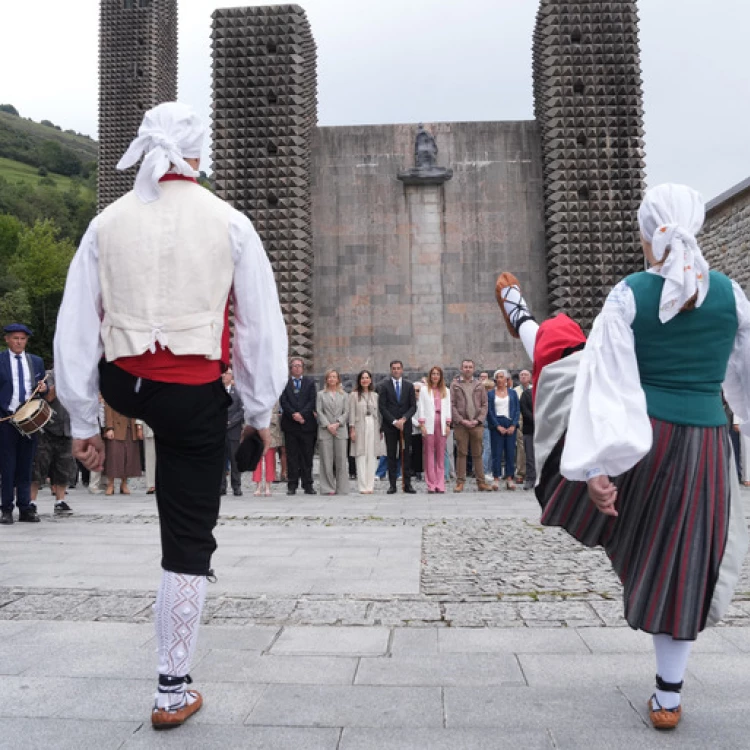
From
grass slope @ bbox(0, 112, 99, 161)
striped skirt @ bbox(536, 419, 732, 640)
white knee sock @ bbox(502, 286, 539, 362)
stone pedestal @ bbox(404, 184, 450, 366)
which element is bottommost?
striped skirt @ bbox(536, 419, 732, 640)

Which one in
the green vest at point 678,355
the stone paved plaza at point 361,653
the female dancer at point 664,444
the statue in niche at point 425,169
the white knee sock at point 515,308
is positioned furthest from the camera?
the statue in niche at point 425,169

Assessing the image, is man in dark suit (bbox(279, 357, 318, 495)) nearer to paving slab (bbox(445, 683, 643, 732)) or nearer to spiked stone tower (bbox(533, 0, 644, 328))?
spiked stone tower (bbox(533, 0, 644, 328))

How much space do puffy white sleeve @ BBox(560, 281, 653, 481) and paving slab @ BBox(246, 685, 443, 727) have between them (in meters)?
0.98

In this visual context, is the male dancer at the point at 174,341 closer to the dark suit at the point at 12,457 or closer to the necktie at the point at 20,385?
the dark suit at the point at 12,457

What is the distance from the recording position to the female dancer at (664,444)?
9.76 feet

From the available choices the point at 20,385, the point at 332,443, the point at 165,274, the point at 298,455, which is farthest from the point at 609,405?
the point at 298,455

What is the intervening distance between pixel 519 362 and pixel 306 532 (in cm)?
1323

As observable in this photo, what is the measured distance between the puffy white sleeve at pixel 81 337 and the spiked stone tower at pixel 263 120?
1657 centimetres

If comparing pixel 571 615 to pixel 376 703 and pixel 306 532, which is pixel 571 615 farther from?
pixel 306 532

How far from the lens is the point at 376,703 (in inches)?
123

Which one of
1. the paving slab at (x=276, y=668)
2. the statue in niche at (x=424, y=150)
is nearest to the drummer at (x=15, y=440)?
the paving slab at (x=276, y=668)

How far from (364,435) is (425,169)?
969 centimetres

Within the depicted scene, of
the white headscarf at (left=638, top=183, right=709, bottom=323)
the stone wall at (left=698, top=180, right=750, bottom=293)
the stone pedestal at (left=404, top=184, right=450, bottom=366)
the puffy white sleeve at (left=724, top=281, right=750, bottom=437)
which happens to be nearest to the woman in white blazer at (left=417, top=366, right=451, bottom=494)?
the stone pedestal at (left=404, top=184, right=450, bottom=366)

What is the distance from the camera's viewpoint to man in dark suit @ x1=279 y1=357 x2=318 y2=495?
1268 cm
